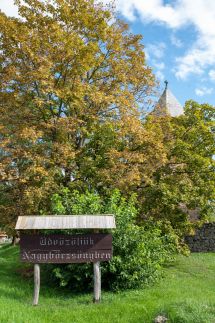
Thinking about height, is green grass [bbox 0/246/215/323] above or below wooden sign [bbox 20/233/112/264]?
below

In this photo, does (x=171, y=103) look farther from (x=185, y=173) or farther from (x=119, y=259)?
(x=119, y=259)

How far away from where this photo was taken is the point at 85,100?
15602 mm

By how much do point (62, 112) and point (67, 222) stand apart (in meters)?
6.51

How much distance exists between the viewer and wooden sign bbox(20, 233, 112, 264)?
1095 cm

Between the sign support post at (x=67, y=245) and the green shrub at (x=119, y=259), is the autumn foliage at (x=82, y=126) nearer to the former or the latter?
the green shrub at (x=119, y=259)

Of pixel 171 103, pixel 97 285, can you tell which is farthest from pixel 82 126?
pixel 171 103

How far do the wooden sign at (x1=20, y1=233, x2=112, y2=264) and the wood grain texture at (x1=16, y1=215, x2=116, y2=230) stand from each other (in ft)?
1.62

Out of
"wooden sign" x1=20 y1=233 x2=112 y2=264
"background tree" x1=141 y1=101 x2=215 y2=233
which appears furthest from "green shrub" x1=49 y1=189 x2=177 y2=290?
"background tree" x1=141 y1=101 x2=215 y2=233

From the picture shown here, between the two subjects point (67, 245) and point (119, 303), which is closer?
point (119, 303)

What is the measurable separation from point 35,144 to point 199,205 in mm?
7081

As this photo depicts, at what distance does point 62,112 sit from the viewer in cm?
1612

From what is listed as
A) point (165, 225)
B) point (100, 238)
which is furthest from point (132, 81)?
point (100, 238)

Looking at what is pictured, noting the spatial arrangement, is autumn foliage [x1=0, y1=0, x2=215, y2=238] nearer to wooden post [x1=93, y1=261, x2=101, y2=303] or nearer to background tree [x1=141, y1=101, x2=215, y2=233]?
background tree [x1=141, y1=101, x2=215, y2=233]

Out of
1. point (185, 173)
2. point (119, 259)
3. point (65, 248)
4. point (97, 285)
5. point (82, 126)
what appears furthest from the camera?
point (185, 173)
